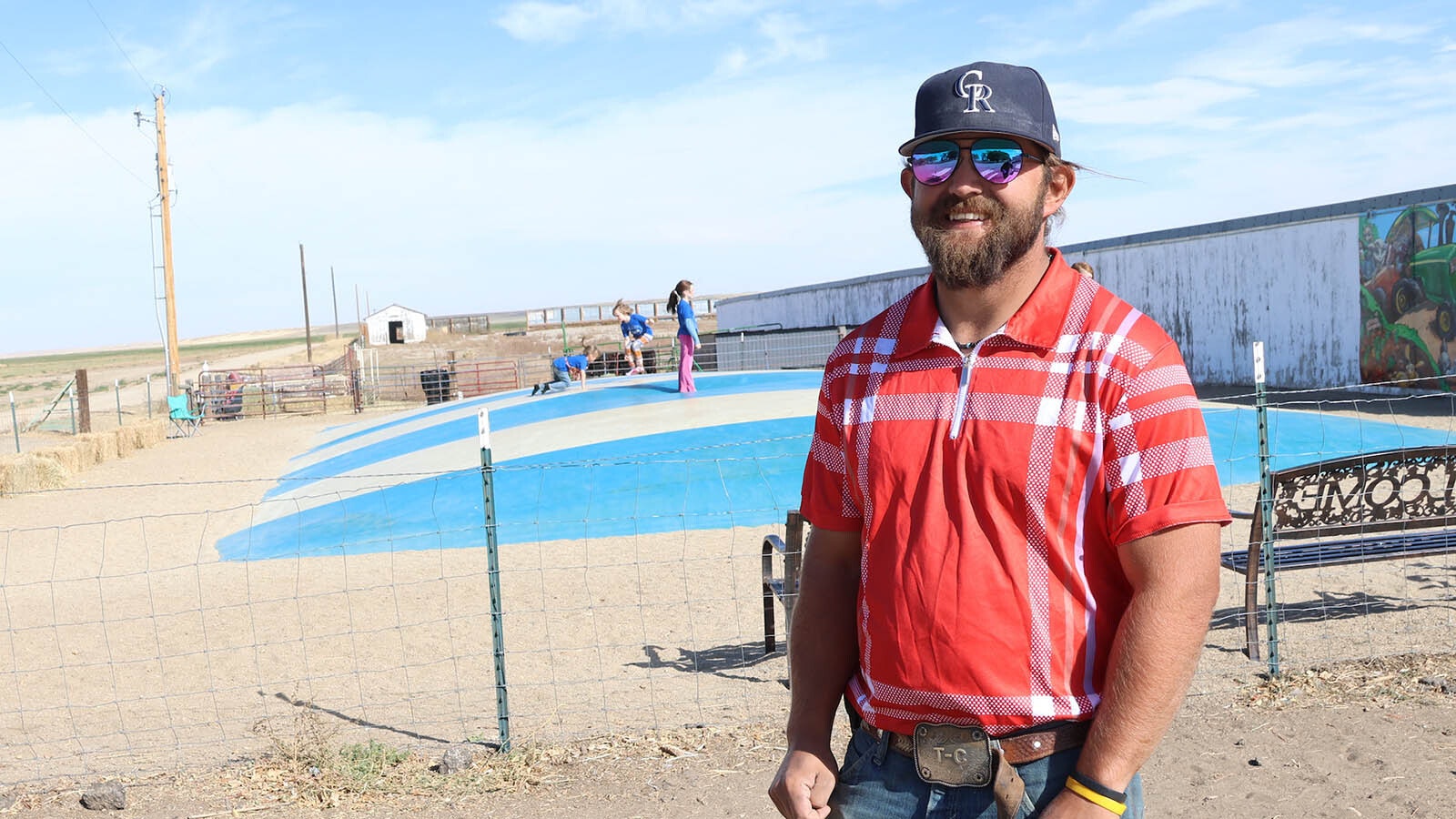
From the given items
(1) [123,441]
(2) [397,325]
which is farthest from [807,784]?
(2) [397,325]

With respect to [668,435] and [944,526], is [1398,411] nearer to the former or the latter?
[668,435]

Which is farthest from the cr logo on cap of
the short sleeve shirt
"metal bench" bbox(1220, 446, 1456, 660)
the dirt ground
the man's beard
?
the short sleeve shirt

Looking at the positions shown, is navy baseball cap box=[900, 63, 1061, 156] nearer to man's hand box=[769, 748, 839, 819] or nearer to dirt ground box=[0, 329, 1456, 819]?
man's hand box=[769, 748, 839, 819]

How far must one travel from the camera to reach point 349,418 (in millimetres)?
30953

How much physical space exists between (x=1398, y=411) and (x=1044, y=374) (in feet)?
61.1

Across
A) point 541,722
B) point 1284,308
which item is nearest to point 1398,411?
point 1284,308

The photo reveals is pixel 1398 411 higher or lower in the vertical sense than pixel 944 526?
lower

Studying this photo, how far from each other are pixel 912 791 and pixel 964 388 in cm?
69

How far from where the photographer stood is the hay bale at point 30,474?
18.6 m

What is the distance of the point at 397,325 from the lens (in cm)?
8100

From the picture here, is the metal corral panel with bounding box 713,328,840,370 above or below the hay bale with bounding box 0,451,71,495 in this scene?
above

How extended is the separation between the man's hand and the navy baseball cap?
1.12m

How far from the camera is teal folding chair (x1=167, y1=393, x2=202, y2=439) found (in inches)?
1155

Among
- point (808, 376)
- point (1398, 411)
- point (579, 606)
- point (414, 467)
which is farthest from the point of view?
point (808, 376)
